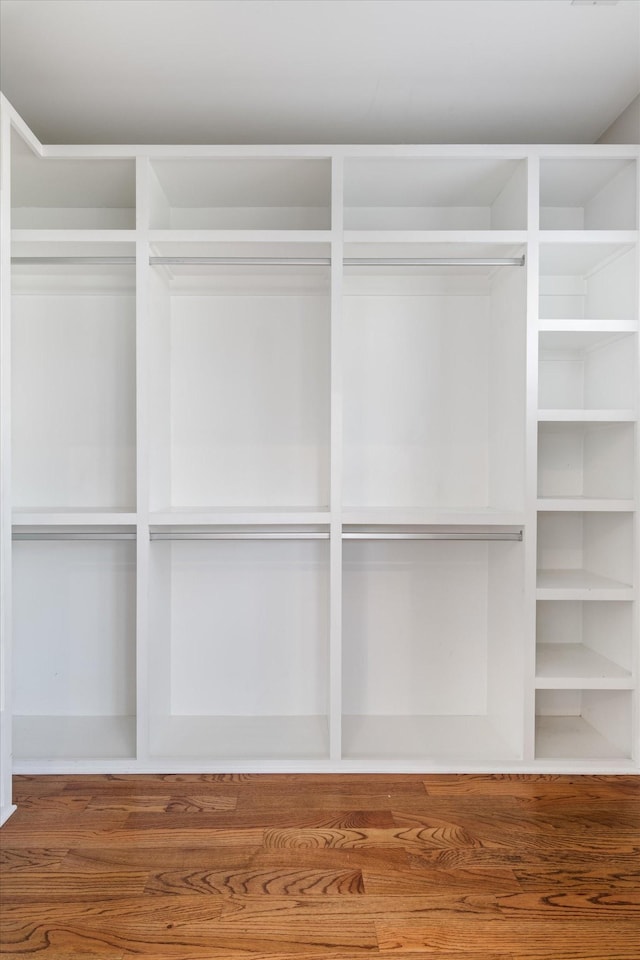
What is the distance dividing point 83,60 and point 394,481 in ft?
6.83

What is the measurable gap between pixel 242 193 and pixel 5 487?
159cm

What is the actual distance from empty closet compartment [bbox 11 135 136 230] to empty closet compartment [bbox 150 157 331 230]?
172 mm

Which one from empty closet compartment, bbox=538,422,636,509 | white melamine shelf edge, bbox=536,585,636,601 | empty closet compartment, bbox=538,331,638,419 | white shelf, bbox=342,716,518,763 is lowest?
white shelf, bbox=342,716,518,763

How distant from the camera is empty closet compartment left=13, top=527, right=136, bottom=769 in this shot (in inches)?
118

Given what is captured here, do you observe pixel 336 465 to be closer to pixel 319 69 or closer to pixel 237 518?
pixel 237 518

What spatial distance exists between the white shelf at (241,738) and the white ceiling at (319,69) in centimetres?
256

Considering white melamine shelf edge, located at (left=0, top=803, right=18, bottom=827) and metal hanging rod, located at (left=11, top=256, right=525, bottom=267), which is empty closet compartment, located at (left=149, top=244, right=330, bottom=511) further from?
white melamine shelf edge, located at (left=0, top=803, right=18, bottom=827)

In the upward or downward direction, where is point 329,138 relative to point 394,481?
upward

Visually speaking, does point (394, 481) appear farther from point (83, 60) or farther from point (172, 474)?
point (83, 60)

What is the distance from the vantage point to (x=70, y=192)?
9.07ft

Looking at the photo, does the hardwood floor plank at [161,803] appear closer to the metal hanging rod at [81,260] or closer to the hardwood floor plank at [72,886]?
the hardwood floor plank at [72,886]

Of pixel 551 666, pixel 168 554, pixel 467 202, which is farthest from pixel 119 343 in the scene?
pixel 551 666

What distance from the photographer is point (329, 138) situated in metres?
2.80

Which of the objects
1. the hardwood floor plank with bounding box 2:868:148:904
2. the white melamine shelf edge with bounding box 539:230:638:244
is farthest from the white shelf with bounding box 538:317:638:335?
the hardwood floor plank with bounding box 2:868:148:904
